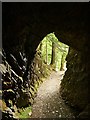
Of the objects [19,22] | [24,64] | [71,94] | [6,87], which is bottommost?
[71,94]

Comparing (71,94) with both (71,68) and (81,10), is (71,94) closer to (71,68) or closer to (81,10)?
(71,68)

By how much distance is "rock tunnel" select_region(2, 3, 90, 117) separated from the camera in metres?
10.4

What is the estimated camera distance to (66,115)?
1184 centimetres

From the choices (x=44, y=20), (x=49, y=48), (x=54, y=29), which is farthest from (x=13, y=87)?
(x=49, y=48)

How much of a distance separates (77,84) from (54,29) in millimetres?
3471

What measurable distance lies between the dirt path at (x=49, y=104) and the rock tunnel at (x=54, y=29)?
63 cm

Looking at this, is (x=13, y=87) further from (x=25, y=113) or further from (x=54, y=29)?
(x=54, y=29)

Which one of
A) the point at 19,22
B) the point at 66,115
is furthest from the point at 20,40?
the point at 66,115

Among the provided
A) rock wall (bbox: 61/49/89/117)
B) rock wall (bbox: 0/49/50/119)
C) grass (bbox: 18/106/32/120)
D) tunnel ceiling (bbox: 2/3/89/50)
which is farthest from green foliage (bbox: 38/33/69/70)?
grass (bbox: 18/106/32/120)

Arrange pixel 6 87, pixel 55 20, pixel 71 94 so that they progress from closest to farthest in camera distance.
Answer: pixel 6 87 < pixel 55 20 < pixel 71 94

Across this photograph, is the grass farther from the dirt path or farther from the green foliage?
the green foliage

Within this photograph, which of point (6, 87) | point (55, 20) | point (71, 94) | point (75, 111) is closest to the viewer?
point (6, 87)

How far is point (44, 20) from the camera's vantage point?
452 inches

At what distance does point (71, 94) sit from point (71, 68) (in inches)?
83.0
